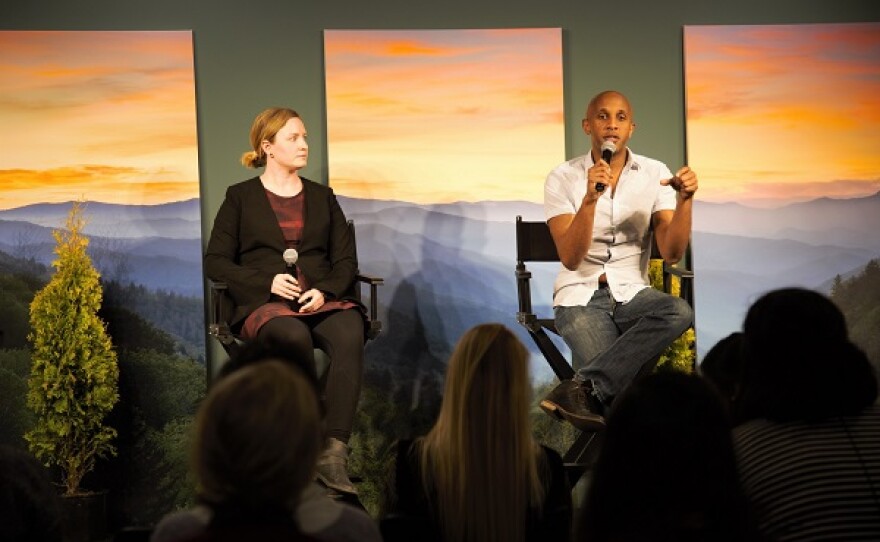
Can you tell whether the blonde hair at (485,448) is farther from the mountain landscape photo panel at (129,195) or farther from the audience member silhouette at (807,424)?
the mountain landscape photo panel at (129,195)

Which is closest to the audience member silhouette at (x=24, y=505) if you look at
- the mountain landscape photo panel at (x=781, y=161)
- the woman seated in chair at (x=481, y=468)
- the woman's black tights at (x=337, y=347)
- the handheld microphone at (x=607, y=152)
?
the woman seated in chair at (x=481, y=468)

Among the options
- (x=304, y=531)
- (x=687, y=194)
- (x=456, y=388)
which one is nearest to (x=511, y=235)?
(x=687, y=194)

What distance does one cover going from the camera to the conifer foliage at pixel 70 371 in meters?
5.11

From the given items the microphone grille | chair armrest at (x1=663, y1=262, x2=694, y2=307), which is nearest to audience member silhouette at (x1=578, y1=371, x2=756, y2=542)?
the microphone grille

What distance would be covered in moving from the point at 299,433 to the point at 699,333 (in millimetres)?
Result: 4244

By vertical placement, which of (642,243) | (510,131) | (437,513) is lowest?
(437,513)

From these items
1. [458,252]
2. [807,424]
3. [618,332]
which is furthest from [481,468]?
[458,252]

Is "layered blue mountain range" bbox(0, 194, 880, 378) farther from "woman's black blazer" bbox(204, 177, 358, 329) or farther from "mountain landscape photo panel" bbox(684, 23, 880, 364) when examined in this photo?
"woman's black blazer" bbox(204, 177, 358, 329)

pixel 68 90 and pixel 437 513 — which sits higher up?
pixel 68 90

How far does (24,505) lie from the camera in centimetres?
227

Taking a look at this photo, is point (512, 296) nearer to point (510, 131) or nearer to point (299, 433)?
point (510, 131)

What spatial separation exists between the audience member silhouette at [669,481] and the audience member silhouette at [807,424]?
0.81 feet

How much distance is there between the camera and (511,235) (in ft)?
19.2

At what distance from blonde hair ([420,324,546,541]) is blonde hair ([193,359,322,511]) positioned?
0.76 metres
